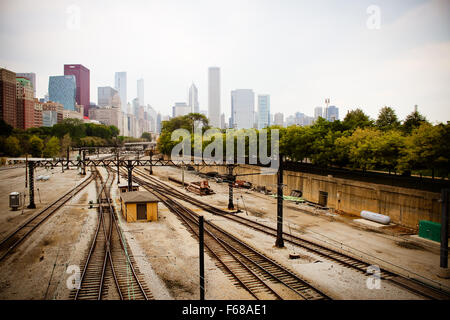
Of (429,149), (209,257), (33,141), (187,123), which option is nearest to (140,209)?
(209,257)

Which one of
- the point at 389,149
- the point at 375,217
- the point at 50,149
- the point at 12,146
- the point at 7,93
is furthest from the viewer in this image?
the point at 50,149

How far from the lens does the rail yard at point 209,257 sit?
43.2ft

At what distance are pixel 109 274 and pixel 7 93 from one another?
55.3 m

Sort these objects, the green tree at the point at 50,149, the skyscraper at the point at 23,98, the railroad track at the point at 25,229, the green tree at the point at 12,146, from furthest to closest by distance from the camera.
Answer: the green tree at the point at 50,149, the skyscraper at the point at 23,98, the green tree at the point at 12,146, the railroad track at the point at 25,229

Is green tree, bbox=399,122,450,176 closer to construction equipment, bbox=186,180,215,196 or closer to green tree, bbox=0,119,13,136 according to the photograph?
construction equipment, bbox=186,180,215,196

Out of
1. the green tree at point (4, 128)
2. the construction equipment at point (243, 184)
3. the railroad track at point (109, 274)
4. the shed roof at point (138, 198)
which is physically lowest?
the railroad track at point (109, 274)

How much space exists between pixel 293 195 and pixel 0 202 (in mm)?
37986

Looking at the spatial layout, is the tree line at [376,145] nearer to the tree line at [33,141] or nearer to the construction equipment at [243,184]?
the construction equipment at [243,184]

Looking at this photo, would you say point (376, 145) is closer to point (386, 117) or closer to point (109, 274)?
point (109, 274)

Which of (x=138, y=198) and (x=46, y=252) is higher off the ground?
(x=138, y=198)

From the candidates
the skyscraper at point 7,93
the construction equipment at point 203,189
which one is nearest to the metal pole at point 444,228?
the construction equipment at point 203,189

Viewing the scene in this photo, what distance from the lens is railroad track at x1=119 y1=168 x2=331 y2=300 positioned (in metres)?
13.1

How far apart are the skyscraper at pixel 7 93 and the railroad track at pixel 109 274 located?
144ft

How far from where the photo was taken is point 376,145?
28312 mm
